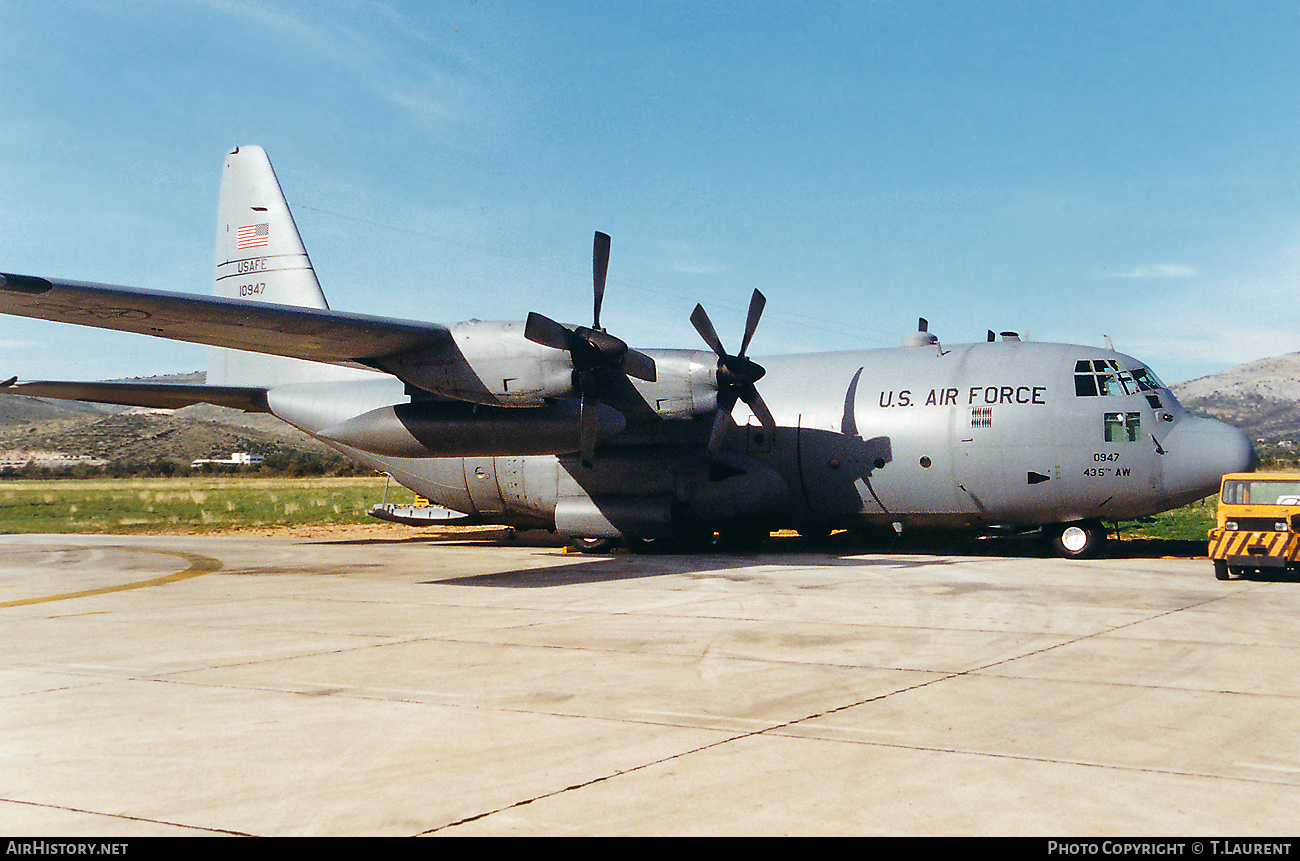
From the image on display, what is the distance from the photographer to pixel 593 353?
17828 mm

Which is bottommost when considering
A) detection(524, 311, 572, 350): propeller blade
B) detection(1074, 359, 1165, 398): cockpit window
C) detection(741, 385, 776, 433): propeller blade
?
detection(741, 385, 776, 433): propeller blade

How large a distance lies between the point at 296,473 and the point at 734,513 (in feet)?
244

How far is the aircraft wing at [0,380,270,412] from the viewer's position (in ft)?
70.8

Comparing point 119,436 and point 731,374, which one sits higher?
point 119,436

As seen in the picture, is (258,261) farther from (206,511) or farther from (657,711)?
(657,711)

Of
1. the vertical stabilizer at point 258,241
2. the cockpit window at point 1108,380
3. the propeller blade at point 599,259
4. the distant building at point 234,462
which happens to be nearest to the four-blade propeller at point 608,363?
the propeller blade at point 599,259

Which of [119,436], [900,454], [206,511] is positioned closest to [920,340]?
[900,454]

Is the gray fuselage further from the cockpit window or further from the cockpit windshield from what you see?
the cockpit windshield

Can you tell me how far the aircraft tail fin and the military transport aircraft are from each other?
0.42 metres

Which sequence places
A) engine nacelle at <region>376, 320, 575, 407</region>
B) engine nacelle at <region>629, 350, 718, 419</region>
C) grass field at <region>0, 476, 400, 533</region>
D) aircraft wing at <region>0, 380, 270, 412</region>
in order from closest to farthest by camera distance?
engine nacelle at <region>376, 320, 575, 407</region>
engine nacelle at <region>629, 350, 718, 419</region>
aircraft wing at <region>0, 380, 270, 412</region>
grass field at <region>0, 476, 400, 533</region>

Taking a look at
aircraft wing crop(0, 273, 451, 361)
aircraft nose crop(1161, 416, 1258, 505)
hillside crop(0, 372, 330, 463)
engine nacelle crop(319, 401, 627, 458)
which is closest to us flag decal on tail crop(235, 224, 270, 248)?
aircraft wing crop(0, 273, 451, 361)

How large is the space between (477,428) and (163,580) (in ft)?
20.1

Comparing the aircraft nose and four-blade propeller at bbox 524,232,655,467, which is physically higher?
four-blade propeller at bbox 524,232,655,467
